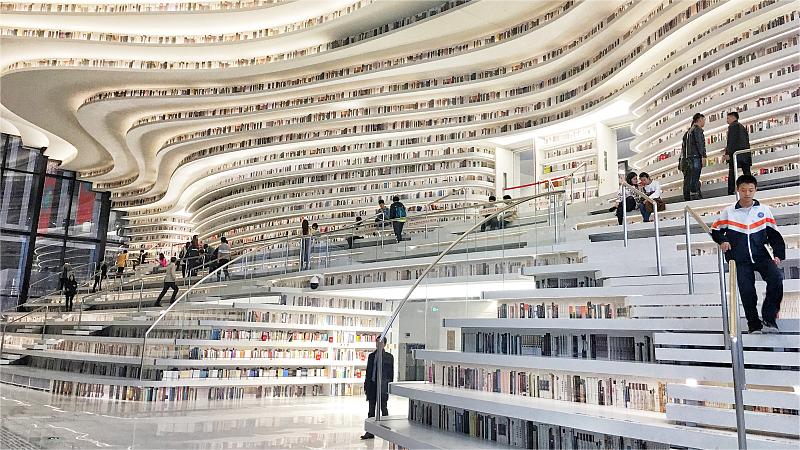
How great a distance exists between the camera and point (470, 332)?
15.4 feet

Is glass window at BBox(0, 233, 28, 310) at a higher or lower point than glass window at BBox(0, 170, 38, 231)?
lower

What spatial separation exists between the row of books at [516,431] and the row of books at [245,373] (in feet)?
14.0

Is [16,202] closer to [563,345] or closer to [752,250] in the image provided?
[563,345]

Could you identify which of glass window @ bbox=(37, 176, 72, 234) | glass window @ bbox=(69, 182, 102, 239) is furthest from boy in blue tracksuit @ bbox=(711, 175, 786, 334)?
glass window @ bbox=(69, 182, 102, 239)

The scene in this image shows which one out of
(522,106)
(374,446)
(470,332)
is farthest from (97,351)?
(522,106)

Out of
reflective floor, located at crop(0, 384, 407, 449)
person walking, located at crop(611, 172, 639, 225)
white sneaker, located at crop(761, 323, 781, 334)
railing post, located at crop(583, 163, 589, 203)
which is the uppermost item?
railing post, located at crop(583, 163, 589, 203)

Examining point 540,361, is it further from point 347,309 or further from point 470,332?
point 347,309

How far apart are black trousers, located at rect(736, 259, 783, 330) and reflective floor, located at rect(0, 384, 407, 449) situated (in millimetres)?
2751

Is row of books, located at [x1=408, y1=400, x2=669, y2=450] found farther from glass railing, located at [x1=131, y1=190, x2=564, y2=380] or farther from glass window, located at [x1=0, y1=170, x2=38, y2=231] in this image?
glass window, located at [x1=0, y1=170, x2=38, y2=231]

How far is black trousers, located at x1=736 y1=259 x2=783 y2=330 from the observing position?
3.28 m

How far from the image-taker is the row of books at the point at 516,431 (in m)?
3.30

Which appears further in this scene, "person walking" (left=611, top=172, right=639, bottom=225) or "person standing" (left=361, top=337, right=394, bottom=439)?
"person walking" (left=611, top=172, right=639, bottom=225)

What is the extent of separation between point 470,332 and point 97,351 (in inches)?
246

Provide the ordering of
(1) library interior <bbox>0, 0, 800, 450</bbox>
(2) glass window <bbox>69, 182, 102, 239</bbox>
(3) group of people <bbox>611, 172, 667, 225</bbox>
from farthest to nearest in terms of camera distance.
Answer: (2) glass window <bbox>69, 182, 102, 239</bbox> → (3) group of people <bbox>611, 172, 667, 225</bbox> → (1) library interior <bbox>0, 0, 800, 450</bbox>
